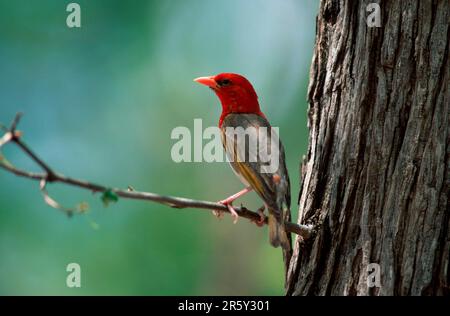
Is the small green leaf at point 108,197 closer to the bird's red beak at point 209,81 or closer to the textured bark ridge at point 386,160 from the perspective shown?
the textured bark ridge at point 386,160

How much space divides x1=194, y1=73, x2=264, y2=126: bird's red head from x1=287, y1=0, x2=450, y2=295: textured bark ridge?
1620 millimetres

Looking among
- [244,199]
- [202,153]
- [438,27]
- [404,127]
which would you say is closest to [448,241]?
[404,127]

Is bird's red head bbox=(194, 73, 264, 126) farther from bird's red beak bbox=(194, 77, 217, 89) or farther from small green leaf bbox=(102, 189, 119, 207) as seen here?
small green leaf bbox=(102, 189, 119, 207)

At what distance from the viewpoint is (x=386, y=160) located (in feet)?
12.1

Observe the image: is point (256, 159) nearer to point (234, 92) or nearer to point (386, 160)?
point (234, 92)

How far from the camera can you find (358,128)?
380 cm

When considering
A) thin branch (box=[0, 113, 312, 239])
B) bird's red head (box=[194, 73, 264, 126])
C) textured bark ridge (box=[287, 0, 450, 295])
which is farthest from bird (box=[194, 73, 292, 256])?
thin branch (box=[0, 113, 312, 239])

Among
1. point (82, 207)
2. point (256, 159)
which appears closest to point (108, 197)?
point (82, 207)

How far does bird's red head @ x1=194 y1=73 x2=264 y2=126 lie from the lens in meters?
5.51

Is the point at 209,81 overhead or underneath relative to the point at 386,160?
overhead

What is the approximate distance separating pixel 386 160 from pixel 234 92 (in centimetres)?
→ 217

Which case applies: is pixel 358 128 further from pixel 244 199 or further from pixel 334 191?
pixel 244 199

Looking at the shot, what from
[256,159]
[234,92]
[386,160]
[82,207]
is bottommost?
[82,207]
